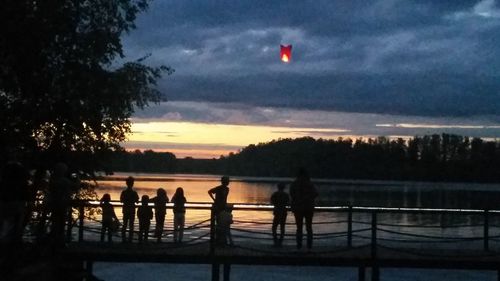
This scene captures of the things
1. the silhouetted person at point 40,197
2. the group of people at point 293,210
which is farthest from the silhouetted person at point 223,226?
the silhouetted person at point 40,197

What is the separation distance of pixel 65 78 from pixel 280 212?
5.97 meters

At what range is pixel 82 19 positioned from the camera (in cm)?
2028

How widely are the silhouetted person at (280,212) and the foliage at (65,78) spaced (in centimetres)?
414

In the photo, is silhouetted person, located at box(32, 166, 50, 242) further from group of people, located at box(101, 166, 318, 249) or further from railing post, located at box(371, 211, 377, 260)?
railing post, located at box(371, 211, 377, 260)

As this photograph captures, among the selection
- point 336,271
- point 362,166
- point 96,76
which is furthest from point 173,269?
point 362,166

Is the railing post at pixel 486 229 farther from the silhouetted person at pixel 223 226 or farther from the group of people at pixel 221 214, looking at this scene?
the silhouetted person at pixel 223 226

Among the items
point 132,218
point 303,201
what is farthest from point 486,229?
point 132,218

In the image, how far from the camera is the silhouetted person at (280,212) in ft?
62.5

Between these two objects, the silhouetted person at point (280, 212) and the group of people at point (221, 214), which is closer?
the group of people at point (221, 214)

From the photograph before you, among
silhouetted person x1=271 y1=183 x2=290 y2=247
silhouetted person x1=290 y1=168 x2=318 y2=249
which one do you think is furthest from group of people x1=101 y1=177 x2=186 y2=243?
silhouetted person x1=290 y1=168 x2=318 y2=249

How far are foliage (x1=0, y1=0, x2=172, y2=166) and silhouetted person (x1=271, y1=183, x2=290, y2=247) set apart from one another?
13.6ft

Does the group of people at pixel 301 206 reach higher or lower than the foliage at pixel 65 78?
lower

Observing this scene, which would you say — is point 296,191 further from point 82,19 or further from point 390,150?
point 390,150

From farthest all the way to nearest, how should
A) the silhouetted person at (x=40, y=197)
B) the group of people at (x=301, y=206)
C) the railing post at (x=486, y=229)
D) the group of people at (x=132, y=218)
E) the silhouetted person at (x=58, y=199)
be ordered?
the group of people at (x=301, y=206) → the group of people at (x=132, y=218) → the railing post at (x=486, y=229) → the silhouetted person at (x=40, y=197) → the silhouetted person at (x=58, y=199)
